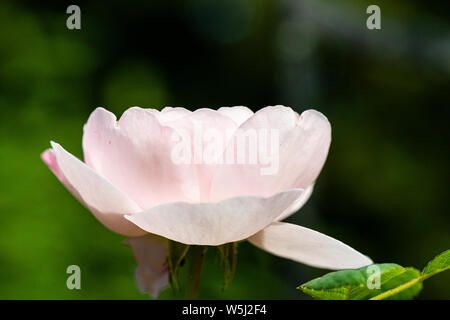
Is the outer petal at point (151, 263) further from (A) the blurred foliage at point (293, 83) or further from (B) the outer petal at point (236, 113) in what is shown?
(A) the blurred foliage at point (293, 83)

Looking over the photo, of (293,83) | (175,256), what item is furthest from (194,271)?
(293,83)

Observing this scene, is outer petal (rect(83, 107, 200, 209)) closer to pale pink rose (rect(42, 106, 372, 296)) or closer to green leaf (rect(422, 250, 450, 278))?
pale pink rose (rect(42, 106, 372, 296))

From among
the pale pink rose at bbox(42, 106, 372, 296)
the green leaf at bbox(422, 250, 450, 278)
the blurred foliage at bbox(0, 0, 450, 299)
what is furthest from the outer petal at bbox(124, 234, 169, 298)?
the blurred foliage at bbox(0, 0, 450, 299)

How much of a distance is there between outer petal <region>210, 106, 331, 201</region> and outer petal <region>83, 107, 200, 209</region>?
0.05 ft

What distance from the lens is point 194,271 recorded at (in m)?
0.26

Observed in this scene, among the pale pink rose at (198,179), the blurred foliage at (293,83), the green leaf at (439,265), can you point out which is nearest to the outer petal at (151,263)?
the pale pink rose at (198,179)

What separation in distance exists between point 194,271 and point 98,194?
54 millimetres

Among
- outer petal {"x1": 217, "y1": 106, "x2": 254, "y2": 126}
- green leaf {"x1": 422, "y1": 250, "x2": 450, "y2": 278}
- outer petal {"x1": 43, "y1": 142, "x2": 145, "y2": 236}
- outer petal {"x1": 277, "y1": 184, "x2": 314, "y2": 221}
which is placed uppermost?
outer petal {"x1": 217, "y1": 106, "x2": 254, "y2": 126}

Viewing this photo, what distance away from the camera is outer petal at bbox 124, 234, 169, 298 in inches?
12.4

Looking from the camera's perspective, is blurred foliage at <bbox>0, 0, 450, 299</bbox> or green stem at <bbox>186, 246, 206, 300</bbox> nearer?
green stem at <bbox>186, 246, 206, 300</bbox>

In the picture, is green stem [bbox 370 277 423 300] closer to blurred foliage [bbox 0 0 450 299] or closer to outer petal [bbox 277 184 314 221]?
outer petal [bbox 277 184 314 221]

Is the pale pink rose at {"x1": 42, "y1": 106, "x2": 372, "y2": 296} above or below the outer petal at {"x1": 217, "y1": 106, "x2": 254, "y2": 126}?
below

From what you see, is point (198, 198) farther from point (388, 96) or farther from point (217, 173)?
point (388, 96)
